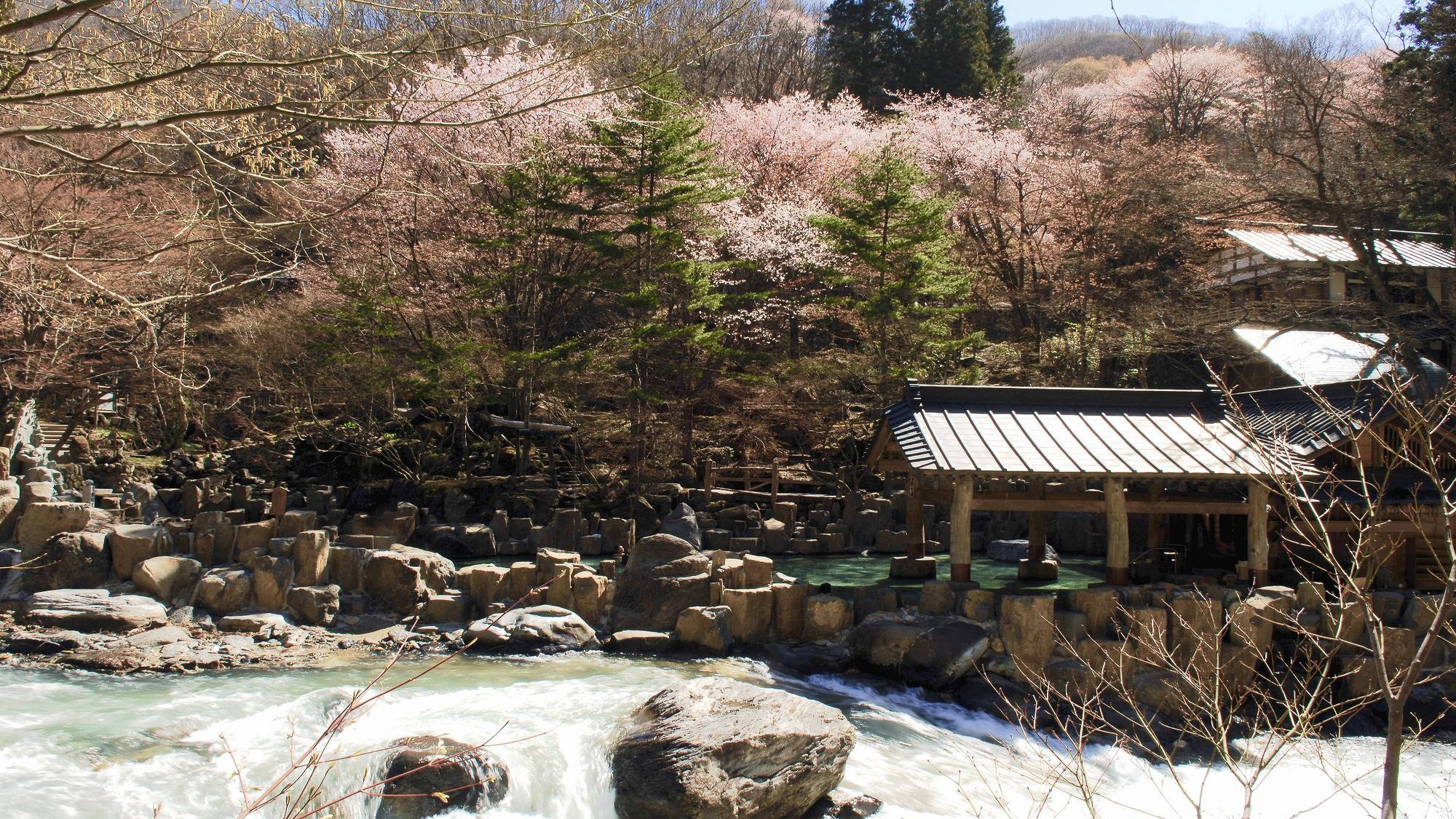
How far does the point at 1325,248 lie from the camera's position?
1856 cm

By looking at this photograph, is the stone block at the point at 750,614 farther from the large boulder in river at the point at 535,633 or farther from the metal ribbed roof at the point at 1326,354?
the metal ribbed roof at the point at 1326,354

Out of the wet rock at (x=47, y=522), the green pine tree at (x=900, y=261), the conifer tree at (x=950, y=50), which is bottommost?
the wet rock at (x=47, y=522)

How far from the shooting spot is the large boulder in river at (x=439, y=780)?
6.16m

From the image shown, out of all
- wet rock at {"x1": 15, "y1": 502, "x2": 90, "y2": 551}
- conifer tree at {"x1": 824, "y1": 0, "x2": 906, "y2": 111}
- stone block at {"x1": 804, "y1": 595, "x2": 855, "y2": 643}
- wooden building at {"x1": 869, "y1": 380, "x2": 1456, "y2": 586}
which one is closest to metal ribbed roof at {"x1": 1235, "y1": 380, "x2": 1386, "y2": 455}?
wooden building at {"x1": 869, "y1": 380, "x2": 1456, "y2": 586}

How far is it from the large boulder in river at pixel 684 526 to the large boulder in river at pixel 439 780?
868 cm

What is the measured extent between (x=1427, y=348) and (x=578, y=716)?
56.0 ft

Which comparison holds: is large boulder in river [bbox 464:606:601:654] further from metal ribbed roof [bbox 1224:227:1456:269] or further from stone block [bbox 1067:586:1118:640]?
metal ribbed roof [bbox 1224:227:1456:269]

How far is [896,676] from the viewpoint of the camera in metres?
9.26

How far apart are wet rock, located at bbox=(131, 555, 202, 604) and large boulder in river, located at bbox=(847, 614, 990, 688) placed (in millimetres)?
6849

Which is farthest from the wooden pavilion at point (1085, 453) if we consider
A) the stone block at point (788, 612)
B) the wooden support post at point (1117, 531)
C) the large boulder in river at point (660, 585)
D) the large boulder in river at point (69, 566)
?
the large boulder in river at point (69, 566)

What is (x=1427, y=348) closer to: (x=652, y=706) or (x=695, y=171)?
(x=695, y=171)

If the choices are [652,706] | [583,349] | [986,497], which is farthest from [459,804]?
[583,349]

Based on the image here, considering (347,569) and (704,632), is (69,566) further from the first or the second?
(704,632)

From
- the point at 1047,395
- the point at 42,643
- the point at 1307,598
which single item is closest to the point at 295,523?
the point at 42,643
